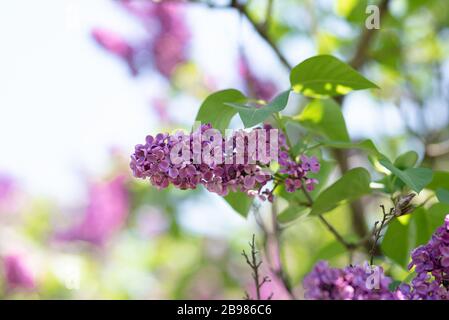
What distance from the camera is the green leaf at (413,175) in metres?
0.97

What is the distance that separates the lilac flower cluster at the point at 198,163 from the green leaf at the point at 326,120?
0.80ft

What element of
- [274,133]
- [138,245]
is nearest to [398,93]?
[138,245]

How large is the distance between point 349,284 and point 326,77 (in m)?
0.33

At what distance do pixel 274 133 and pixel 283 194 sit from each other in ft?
0.49

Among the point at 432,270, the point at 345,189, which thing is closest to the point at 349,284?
the point at 432,270

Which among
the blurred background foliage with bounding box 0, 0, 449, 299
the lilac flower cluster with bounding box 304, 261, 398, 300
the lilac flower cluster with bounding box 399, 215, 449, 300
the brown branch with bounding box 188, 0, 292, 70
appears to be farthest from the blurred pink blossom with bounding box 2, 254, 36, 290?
the lilac flower cluster with bounding box 399, 215, 449, 300

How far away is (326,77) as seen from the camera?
1104mm

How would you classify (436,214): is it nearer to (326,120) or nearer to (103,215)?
(326,120)

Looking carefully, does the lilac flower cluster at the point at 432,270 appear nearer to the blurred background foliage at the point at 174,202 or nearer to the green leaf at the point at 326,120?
the green leaf at the point at 326,120

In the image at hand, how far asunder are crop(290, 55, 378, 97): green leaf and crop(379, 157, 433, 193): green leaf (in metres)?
0.12

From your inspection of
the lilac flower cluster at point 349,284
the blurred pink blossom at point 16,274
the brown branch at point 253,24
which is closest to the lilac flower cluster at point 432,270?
the lilac flower cluster at point 349,284

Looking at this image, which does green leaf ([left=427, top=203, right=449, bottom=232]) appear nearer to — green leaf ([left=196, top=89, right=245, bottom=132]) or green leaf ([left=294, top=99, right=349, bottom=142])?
green leaf ([left=294, top=99, right=349, bottom=142])

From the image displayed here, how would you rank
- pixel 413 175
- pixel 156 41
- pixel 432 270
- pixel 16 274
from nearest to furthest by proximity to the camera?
pixel 432 270 < pixel 413 175 < pixel 16 274 < pixel 156 41
